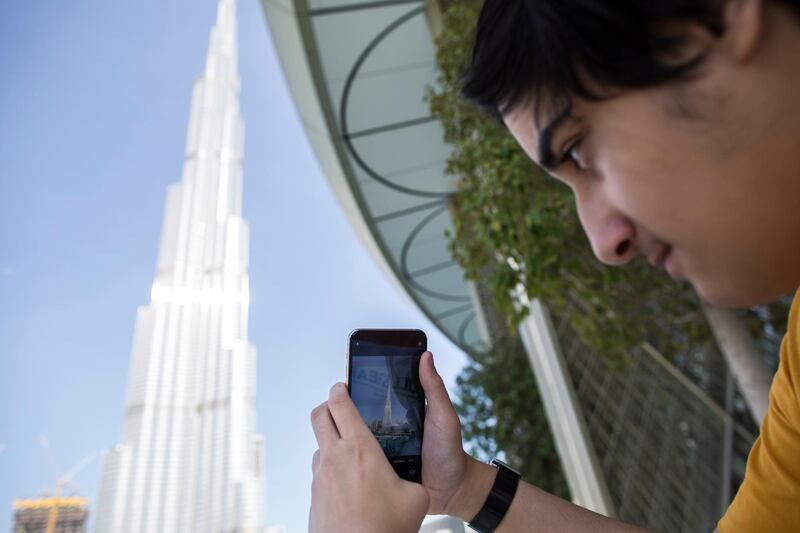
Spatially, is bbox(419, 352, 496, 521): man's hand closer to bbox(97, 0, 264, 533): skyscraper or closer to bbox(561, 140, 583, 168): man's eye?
bbox(561, 140, 583, 168): man's eye

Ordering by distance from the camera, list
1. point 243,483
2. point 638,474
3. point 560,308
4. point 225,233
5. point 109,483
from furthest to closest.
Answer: point 225,233
point 109,483
point 243,483
point 638,474
point 560,308

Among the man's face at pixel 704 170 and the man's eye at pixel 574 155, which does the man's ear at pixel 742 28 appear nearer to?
the man's face at pixel 704 170

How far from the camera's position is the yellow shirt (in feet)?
2.71

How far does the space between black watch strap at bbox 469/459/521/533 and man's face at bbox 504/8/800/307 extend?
0.52 m

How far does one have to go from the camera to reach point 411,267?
9977 mm

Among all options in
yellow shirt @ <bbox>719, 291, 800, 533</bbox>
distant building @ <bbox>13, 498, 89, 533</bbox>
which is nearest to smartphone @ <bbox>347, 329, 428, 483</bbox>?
yellow shirt @ <bbox>719, 291, 800, 533</bbox>

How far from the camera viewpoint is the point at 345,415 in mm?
821

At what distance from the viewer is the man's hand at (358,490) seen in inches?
26.8

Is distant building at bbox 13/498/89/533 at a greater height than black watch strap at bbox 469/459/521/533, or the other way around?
black watch strap at bbox 469/459/521/533

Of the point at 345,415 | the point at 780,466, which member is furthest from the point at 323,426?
the point at 780,466

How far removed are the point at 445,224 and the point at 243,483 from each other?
7.72 m

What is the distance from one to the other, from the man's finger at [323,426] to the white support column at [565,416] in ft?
14.0

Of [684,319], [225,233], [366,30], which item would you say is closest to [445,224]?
[366,30]

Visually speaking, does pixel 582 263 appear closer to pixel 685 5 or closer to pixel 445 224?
pixel 685 5
